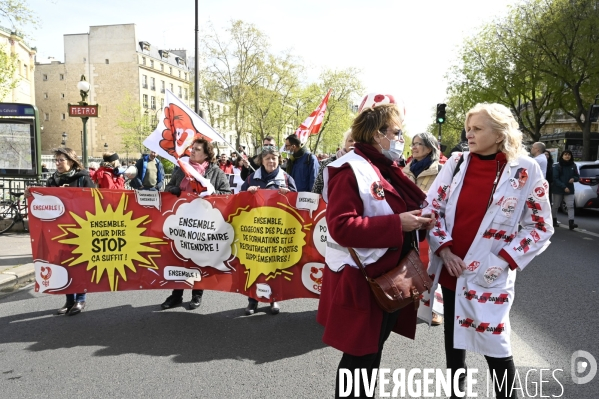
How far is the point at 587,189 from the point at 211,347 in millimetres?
12702

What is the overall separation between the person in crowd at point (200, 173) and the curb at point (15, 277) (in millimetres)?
2455

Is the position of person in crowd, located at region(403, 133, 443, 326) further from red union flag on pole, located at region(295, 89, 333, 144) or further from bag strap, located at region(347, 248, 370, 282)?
red union flag on pole, located at region(295, 89, 333, 144)

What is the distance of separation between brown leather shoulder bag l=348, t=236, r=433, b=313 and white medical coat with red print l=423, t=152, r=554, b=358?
35cm

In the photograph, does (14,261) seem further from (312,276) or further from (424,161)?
(424,161)

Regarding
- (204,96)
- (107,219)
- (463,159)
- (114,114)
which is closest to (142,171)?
(107,219)

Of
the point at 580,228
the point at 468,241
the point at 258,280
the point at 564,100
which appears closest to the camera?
the point at 468,241

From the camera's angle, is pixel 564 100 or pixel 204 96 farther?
pixel 204 96

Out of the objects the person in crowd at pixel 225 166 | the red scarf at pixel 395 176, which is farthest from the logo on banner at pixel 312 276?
the person in crowd at pixel 225 166

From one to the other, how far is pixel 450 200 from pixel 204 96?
131 feet

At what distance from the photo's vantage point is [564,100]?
29.4 meters

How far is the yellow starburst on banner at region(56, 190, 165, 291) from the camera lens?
16.1 ft

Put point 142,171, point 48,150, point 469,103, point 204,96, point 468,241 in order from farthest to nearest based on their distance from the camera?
point 48,150 → point 204,96 → point 469,103 → point 142,171 → point 468,241

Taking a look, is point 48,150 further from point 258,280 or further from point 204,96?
point 258,280

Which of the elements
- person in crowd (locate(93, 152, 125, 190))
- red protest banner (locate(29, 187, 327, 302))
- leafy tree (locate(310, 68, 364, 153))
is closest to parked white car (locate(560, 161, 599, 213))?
red protest banner (locate(29, 187, 327, 302))
